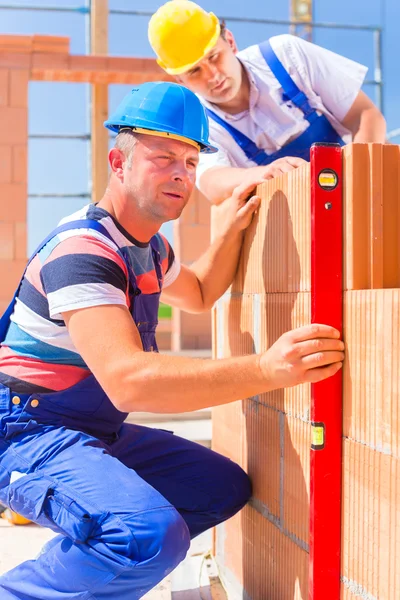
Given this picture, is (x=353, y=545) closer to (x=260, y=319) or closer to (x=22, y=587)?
(x=260, y=319)

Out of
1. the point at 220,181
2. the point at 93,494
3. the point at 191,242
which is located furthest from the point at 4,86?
the point at 93,494

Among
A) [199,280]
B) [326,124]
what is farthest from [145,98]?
[326,124]

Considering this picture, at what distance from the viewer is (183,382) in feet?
5.37

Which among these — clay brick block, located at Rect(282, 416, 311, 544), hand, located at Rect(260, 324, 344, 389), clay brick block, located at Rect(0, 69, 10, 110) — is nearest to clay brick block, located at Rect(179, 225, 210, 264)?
clay brick block, located at Rect(0, 69, 10, 110)

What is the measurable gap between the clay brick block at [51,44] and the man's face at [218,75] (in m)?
5.16

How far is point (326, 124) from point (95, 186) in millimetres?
5296

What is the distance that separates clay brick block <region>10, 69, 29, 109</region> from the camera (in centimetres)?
711

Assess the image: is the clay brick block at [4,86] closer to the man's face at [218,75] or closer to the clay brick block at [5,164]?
the clay brick block at [5,164]

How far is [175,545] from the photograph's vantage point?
1818 mm

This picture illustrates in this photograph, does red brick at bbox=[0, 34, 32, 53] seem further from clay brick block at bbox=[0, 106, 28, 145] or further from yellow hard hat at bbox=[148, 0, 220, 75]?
yellow hard hat at bbox=[148, 0, 220, 75]

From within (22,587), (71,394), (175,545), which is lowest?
(22,587)

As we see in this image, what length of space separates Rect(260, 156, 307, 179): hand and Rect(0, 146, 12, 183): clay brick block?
18.0ft

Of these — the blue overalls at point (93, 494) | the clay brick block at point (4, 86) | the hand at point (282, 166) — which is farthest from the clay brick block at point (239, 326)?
the clay brick block at point (4, 86)

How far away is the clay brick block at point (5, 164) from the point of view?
702 cm
